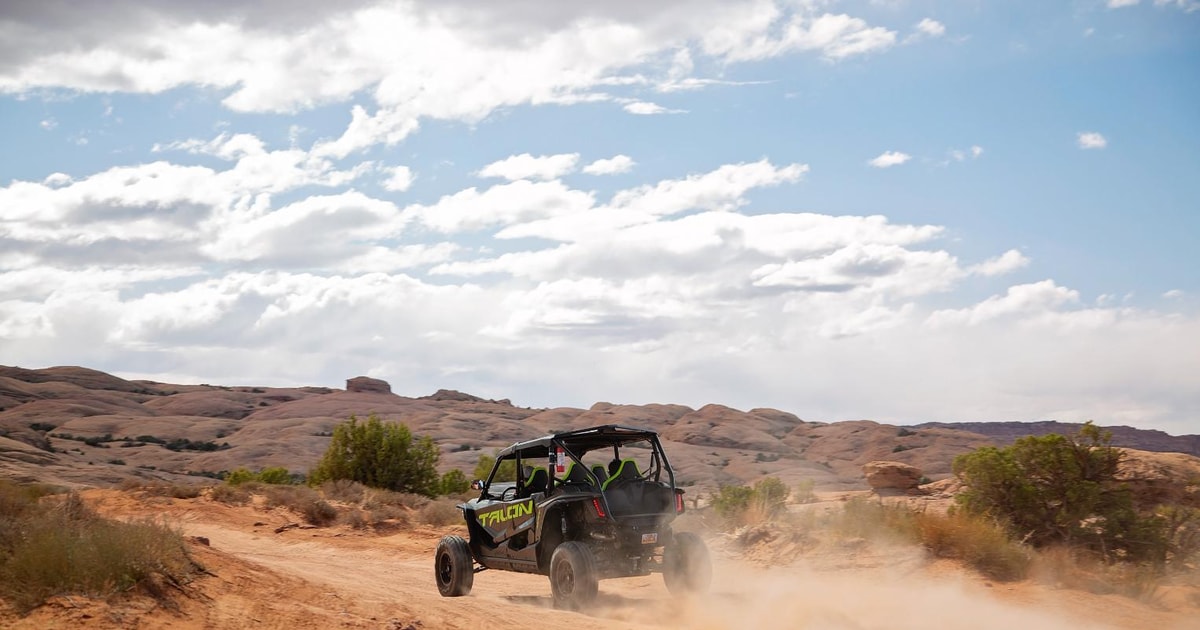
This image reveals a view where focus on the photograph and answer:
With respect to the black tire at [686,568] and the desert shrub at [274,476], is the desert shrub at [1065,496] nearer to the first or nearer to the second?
the black tire at [686,568]

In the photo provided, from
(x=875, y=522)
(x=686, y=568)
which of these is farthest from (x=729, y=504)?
(x=686, y=568)

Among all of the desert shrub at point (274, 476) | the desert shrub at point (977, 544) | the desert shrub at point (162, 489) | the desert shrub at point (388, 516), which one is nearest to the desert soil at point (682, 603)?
the desert shrub at point (977, 544)

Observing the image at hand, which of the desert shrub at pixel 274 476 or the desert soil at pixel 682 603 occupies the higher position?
the desert soil at pixel 682 603

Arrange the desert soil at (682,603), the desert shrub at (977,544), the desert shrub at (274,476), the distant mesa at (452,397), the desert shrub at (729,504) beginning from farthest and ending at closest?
the distant mesa at (452,397) < the desert shrub at (274,476) < the desert shrub at (729,504) < the desert shrub at (977,544) < the desert soil at (682,603)

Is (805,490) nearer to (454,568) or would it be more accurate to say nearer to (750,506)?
(750,506)

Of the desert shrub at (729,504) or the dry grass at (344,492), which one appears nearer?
the desert shrub at (729,504)

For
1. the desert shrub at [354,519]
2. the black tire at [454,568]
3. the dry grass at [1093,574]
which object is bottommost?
the desert shrub at [354,519]

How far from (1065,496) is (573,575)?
7.78m

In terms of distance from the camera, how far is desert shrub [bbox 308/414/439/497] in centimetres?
3209

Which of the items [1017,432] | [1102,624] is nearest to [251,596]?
[1102,624]

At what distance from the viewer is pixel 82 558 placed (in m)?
7.81

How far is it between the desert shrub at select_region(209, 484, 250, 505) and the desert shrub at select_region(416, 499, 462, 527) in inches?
209

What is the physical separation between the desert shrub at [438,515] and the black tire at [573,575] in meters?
13.0

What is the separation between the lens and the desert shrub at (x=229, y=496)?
25531 mm
